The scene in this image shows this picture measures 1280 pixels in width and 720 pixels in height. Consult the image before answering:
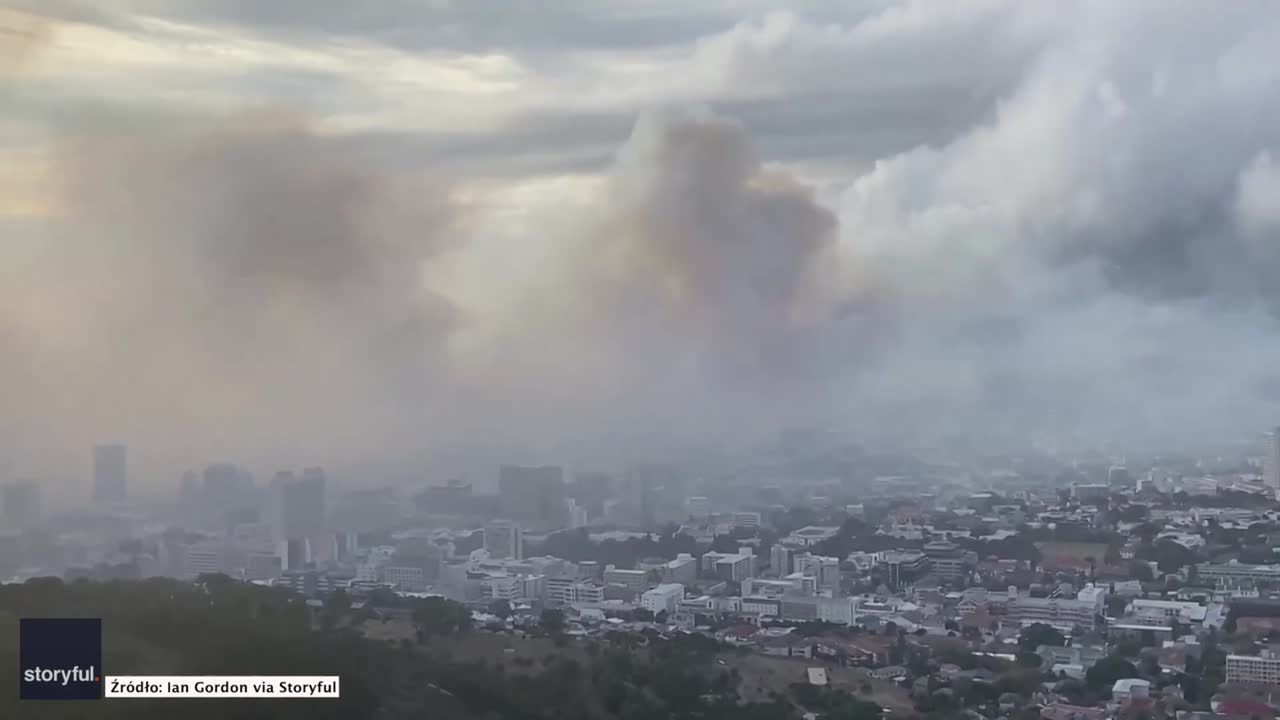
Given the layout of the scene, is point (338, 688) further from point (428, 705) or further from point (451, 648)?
point (451, 648)

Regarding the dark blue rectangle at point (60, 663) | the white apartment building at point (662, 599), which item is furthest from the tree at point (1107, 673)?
the dark blue rectangle at point (60, 663)

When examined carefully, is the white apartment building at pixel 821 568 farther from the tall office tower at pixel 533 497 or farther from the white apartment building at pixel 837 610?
the tall office tower at pixel 533 497

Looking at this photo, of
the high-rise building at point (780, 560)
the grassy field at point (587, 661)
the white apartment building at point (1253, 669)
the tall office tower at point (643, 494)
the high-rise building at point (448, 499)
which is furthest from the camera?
the tall office tower at point (643, 494)

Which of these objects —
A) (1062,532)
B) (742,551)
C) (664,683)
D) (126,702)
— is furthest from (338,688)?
(1062,532)

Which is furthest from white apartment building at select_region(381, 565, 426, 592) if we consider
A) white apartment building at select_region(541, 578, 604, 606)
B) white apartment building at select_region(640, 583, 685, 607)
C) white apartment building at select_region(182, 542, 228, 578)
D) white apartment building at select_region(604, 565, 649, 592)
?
white apartment building at select_region(640, 583, 685, 607)

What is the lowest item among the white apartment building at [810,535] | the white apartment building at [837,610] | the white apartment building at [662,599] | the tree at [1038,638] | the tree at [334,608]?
the tree at [1038,638]
